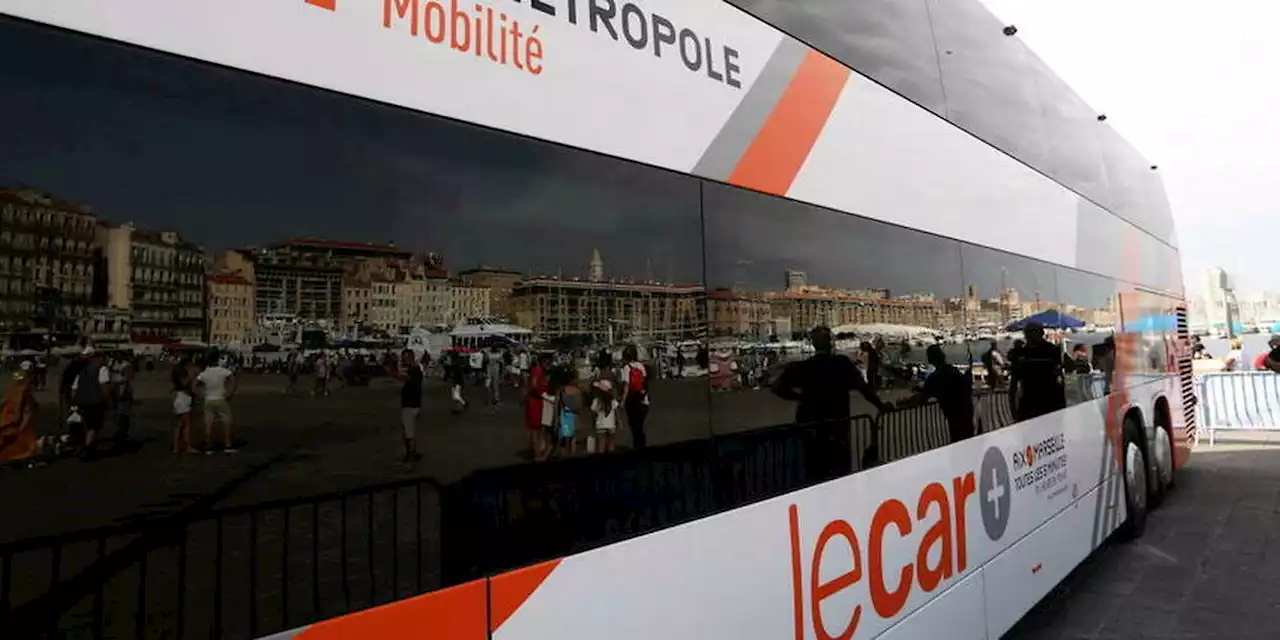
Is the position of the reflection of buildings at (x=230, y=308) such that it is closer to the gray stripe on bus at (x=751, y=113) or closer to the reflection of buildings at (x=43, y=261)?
the reflection of buildings at (x=43, y=261)

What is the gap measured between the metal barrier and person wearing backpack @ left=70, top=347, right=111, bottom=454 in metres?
19.2

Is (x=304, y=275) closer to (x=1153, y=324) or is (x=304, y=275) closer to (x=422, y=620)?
(x=422, y=620)

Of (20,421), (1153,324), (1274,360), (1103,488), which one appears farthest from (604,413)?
(1274,360)

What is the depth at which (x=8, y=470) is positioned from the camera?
1292 millimetres

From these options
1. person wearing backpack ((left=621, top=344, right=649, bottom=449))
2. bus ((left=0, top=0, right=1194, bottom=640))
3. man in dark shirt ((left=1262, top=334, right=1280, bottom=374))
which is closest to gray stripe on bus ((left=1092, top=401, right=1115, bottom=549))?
bus ((left=0, top=0, right=1194, bottom=640))

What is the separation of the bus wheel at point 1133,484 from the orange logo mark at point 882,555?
400 centimetres

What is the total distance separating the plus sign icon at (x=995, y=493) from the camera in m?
4.36

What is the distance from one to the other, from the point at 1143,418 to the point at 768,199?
659 centimetres

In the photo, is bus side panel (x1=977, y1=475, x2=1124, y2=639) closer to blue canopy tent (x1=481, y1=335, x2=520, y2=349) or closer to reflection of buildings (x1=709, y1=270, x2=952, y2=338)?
reflection of buildings (x1=709, y1=270, x2=952, y2=338)

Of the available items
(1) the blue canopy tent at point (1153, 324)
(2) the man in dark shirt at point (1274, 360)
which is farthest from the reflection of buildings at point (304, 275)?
(2) the man in dark shirt at point (1274, 360)

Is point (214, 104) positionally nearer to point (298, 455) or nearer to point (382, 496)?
point (298, 455)

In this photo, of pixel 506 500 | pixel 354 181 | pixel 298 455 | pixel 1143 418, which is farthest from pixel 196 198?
pixel 1143 418

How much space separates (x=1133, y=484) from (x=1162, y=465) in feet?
5.85

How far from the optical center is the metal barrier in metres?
15.8
